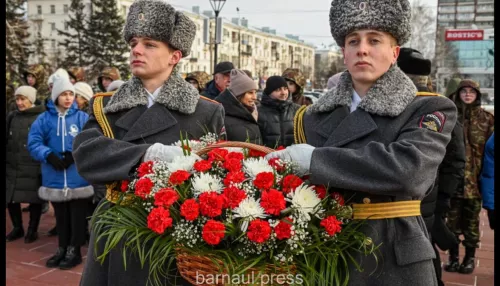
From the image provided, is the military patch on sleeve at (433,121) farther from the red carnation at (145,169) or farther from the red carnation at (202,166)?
the red carnation at (145,169)

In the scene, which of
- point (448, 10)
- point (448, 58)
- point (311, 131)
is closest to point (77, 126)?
point (311, 131)

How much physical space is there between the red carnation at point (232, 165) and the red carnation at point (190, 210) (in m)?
0.21

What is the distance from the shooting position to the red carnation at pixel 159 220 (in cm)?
179

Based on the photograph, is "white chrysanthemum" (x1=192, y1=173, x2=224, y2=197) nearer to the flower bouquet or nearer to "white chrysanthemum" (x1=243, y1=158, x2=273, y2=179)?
the flower bouquet

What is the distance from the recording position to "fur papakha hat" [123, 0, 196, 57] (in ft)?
8.47

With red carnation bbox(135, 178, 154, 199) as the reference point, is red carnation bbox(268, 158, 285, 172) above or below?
above

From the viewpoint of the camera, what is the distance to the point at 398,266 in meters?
2.06

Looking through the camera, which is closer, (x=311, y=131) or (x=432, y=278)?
(x=432, y=278)

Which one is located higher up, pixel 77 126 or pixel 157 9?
pixel 157 9

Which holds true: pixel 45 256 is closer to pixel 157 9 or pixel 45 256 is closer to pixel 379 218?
pixel 157 9

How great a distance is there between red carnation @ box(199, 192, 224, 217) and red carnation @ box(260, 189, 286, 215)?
0.46ft

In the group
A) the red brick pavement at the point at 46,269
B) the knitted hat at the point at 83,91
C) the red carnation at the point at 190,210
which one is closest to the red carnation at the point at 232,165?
the red carnation at the point at 190,210

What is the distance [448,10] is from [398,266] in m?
64.9

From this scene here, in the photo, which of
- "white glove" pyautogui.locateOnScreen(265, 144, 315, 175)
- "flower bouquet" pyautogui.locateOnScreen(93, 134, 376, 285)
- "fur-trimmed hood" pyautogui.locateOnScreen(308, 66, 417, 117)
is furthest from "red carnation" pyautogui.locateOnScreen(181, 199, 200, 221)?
"fur-trimmed hood" pyautogui.locateOnScreen(308, 66, 417, 117)
